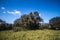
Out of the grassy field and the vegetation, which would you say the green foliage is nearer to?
the vegetation

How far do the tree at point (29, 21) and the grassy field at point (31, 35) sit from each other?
192mm

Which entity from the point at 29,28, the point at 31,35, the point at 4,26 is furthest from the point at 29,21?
the point at 4,26

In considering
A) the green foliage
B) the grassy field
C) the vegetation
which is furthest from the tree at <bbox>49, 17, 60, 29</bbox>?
the green foliage

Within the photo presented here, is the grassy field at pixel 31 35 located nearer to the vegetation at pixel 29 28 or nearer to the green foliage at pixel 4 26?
the vegetation at pixel 29 28

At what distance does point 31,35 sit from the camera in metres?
3.60

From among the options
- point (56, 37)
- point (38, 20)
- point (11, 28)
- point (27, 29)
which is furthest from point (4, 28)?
point (56, 37)

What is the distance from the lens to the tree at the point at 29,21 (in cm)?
370

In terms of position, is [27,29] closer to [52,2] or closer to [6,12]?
[6,12]

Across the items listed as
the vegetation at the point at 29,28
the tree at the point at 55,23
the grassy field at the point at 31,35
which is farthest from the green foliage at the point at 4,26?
the tree at the point at 55,23

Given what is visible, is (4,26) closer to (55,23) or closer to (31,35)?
(31,35)

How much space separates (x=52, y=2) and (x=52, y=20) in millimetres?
606

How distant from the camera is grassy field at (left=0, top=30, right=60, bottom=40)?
3543mm

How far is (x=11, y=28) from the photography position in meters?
3.74

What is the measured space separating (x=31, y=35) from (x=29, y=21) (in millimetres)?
468
